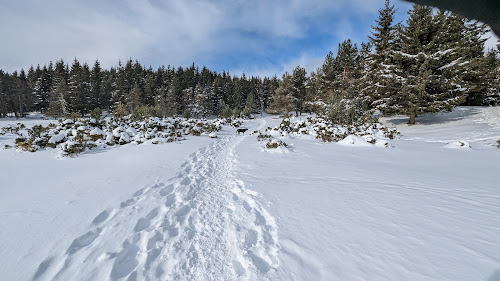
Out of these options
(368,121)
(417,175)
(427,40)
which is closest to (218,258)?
(417,175)

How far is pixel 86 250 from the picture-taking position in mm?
2416

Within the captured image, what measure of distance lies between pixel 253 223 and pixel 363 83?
81.0 feet

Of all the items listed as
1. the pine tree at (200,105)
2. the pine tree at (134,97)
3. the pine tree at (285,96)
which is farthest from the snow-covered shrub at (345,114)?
the pine tree at (134,97)

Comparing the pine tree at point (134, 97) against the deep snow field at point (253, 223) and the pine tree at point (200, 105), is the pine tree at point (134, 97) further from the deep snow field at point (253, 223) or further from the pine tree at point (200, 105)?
the deep snow field at point (253, 223)

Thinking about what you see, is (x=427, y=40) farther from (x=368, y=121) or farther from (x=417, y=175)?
(x=417, y=175)

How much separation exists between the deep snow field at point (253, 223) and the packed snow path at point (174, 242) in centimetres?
2

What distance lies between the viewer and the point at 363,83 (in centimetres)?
2244

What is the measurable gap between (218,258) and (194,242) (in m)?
0.49

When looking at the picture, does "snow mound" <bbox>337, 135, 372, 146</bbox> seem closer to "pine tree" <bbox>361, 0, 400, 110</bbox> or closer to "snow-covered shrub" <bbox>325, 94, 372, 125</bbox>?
"snow-covered shrub" <bbox>325, 94, 372, 125</bbox>

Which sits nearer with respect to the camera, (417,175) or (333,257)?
(333,257)

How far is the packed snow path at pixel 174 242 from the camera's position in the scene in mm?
2123

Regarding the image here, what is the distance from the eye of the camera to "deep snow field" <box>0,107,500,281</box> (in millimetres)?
2094

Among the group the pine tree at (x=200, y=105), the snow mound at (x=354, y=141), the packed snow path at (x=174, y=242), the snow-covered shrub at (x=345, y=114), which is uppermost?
the pine tree at (x=200, y=105)

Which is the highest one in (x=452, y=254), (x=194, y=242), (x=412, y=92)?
(x=412, y=92)
